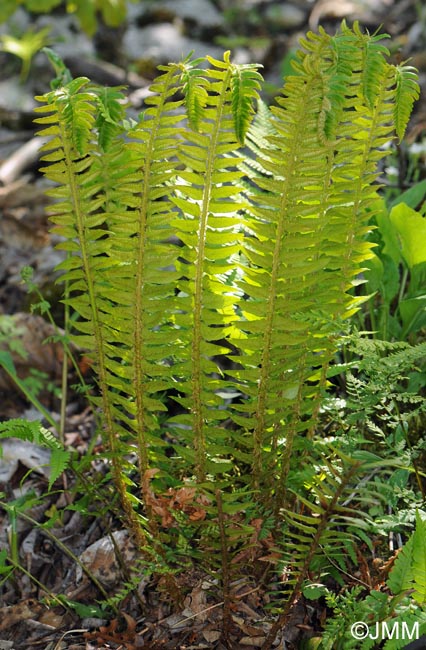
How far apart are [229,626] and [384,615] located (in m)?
0.36

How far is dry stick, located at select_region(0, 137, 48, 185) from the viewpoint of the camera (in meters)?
4.02

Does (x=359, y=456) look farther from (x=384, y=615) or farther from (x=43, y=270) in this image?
(x=43, y=270)

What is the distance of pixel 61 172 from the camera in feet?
4.83

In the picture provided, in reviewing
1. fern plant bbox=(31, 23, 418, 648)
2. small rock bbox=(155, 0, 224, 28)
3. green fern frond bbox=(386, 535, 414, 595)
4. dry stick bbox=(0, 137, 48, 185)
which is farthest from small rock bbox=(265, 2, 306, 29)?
green fern frond bbox=(386, 535, 414, 595)

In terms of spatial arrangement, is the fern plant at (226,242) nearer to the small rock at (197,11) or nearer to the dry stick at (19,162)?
the dry stick at (19,162)

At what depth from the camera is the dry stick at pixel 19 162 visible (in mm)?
4020

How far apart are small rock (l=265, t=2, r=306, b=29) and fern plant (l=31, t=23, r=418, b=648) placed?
577 cm

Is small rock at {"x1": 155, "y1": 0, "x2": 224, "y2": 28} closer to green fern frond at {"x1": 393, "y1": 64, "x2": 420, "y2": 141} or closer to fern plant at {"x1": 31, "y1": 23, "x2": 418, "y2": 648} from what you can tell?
fern plant at {"x1": 31, "y1": 23, "x2": 418, "y2": 648}

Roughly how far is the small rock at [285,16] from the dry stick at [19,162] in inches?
142

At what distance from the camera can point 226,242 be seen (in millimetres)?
1459

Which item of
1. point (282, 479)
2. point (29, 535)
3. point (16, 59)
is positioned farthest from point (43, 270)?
point (16, 59)

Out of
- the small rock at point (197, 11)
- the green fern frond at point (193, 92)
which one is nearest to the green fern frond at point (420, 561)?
the green fern frond at point (193, 92)

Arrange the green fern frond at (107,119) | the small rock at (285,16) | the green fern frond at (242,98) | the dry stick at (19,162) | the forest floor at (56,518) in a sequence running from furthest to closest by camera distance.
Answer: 1. the small rock at (285,16)
2. the dry stick at (19,162)
3. the forest floor at (56,518)
4. the green fern frond at (107,119)
5. the green fern frond at (242,98)

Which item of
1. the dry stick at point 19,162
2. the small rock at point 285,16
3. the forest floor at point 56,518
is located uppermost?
the small rock at point 285,16
